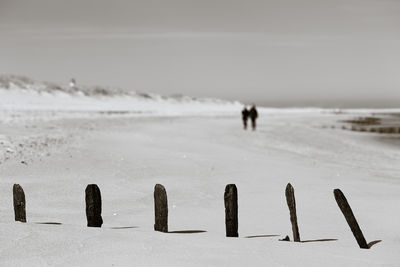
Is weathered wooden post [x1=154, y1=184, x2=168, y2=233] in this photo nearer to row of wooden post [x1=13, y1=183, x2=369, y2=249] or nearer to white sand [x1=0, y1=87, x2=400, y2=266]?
row of wooden post [x1=13, y1=183, x2=369, y2=249]

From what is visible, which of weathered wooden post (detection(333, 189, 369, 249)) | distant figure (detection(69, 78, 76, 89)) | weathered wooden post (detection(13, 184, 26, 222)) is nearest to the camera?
weathered wooden post (detection(333, 189, 369, 249))

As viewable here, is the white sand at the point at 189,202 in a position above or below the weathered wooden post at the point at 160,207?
below

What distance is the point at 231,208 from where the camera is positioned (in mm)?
6914

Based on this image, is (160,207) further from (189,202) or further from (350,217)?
(189,202)

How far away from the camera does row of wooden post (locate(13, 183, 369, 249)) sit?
6812 mm

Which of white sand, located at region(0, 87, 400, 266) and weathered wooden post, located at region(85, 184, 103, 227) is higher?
weathered wooden post, located at region(85, 184, 103, 227)

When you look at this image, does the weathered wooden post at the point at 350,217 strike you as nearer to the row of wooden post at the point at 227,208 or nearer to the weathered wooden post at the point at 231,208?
the row of wooden post at the point at 227,208

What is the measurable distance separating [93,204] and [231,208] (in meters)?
1.93

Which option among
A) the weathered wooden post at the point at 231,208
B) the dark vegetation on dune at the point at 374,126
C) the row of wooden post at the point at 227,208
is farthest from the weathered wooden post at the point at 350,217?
the dark vegetation on dune at the point at 374,126

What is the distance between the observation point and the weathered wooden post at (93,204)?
22.4 feet

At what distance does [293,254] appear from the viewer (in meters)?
6.30

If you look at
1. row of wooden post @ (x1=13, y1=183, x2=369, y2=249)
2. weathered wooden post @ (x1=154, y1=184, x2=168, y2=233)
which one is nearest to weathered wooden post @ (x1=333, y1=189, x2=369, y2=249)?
row of wooden post @ (x1=13, y1=183, x2=369, y2=249)

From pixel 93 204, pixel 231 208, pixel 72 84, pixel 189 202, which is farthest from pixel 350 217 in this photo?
pixel 72 84

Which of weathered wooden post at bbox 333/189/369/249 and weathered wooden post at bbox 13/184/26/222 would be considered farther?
weathered wooden post at bbox 13/184/26/222
